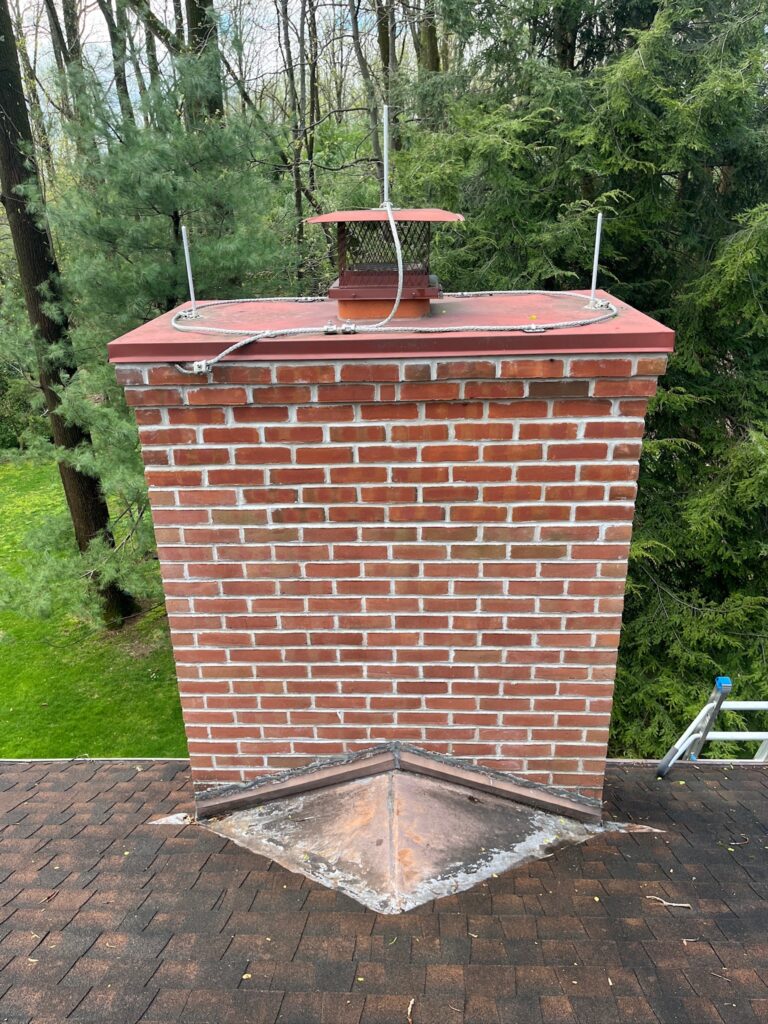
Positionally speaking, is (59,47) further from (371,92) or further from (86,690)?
(86,690)

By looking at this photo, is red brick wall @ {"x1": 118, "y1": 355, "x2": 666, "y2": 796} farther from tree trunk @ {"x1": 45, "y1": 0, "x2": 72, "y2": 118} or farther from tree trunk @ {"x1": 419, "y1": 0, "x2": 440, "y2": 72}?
tree trunk @ {"x1": 419, "y1": 0, "x2": 440, "y2": 72}

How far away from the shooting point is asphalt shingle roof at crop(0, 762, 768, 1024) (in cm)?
192

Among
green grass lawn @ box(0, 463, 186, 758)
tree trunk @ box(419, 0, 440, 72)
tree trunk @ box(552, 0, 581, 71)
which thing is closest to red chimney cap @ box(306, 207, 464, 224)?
tree trunk @ box(552, 0, 581, 71)

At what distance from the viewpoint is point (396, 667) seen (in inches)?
102

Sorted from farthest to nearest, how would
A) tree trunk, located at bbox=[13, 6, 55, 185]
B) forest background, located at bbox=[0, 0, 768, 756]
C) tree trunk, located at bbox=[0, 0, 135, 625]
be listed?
tree trunk, located at bbox=[13, 6, 55, 185] → tree trunk, located at bbox=[0, 0, 135, 625] → forest background, located at bbox=[0, 0, 768, 756]

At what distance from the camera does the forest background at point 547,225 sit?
6.65m

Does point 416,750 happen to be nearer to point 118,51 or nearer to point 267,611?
point 267,611

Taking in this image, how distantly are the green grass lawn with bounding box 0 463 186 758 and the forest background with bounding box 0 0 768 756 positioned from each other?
1.58 metres

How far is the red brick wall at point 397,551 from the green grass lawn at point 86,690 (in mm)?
6187

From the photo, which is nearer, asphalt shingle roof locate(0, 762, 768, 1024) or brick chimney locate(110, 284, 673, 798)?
asphalt shingle roof locate(0, 762, 768, 1024)

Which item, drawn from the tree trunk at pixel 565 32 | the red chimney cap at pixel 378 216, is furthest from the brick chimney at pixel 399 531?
the tree trunk at pixel 565 32

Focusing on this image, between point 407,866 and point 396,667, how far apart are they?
660 millimetres

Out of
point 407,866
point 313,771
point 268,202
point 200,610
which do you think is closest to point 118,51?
point 268,202

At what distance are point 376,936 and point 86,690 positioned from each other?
8091mm
